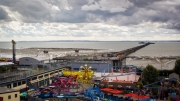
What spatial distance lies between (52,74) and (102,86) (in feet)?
36.5

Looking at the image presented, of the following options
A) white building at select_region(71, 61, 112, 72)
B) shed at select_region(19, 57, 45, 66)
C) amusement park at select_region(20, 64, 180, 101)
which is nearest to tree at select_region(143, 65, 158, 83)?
amusement park at select_region(20, 64, 180, 101)

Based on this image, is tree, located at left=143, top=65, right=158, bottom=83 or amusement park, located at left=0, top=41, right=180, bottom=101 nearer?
amusement park, located at left=0, top=41, right=180, bottom=101

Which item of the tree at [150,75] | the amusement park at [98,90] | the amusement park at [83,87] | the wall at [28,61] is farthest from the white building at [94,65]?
the tree at [150,75]

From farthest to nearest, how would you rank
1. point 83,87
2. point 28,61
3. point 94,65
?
point 28,61, point 94,65, point 83,87

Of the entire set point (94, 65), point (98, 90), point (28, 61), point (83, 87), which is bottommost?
point (83, 87)

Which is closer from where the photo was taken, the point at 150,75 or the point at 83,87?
the point at 83,87

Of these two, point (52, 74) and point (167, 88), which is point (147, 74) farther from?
point (52, 74)

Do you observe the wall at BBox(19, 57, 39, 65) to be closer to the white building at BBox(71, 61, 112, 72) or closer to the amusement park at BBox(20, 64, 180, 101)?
the white building at BBox(71, 61, 112, 72)

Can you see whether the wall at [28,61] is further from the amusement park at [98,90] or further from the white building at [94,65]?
the amusement park at [98,90]

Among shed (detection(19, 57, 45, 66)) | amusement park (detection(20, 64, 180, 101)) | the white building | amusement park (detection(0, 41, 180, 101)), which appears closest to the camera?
amusement park (detection(0, 41, 180, 101))

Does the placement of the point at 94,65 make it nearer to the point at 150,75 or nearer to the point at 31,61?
the point at 150,75

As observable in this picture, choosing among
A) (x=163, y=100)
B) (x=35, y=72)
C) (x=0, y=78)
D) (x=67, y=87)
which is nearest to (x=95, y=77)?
(x=67, y=87)

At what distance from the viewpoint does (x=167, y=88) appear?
96.6ft

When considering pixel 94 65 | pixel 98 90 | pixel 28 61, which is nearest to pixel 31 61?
pixel 28 61
